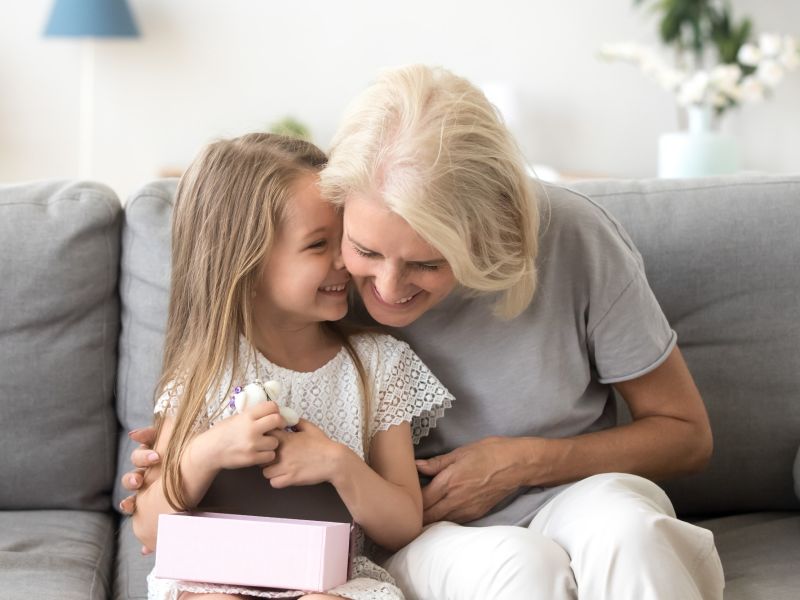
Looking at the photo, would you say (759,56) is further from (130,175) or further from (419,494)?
(419,494)

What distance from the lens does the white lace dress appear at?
1442 millimetres

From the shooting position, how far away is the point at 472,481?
1.50m

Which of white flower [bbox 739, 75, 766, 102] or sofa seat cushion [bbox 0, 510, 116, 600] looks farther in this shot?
white flower [bbox 739, 75, 766, 102]

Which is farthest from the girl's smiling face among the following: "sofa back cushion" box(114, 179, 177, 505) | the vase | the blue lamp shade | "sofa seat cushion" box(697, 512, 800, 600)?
the blue lamp shade

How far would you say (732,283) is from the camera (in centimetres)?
175

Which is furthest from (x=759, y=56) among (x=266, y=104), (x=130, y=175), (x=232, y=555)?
(x=232, y=555)

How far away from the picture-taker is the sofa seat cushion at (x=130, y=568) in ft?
4.96

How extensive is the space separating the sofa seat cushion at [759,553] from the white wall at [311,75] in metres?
2.85

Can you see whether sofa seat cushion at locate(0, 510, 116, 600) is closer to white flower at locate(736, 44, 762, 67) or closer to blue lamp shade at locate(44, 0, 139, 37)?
blue lamp shade at locate(44, 0, 139, 37)

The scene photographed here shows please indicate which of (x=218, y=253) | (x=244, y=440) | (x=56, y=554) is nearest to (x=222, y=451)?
(x=244, y=440)

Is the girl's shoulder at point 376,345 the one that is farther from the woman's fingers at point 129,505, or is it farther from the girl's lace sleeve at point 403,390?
the woman's fingers at point 129,505

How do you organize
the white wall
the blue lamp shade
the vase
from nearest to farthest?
the vase, the blue lamp shade, the white wall

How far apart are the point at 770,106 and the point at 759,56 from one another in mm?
692

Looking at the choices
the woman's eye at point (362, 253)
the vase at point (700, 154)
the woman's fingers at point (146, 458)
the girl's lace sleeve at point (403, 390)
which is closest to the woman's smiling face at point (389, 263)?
the woman's eye at point (362, 253)
